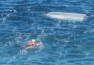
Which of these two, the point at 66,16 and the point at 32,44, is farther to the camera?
the point at 66,16

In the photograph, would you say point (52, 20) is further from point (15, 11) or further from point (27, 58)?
point (27, 58)

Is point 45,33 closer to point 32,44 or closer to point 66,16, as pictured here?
point 32,44

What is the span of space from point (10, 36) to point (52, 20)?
14.6 ft

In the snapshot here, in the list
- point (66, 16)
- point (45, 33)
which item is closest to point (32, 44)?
point (45, 33)

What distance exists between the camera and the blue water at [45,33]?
2375cm

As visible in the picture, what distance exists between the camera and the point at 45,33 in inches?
1071

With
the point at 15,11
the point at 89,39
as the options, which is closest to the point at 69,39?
the point at 89,39

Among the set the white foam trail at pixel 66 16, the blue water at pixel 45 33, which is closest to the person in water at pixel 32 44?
the blue water at pixel 45 33

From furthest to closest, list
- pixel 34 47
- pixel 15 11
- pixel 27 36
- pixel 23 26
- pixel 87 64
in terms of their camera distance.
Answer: pixel 15 11, pixel 23 26, pixel 27 36, pixel 34 47, pixel 87 64

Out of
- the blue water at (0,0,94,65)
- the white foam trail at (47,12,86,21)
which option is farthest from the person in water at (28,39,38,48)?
the white foam trail at (47,12,86,21)

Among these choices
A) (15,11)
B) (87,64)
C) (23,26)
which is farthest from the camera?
(15,11)

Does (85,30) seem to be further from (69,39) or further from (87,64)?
(87,64)

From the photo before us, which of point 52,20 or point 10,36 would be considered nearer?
point 10,36

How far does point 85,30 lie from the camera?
2767 cm
